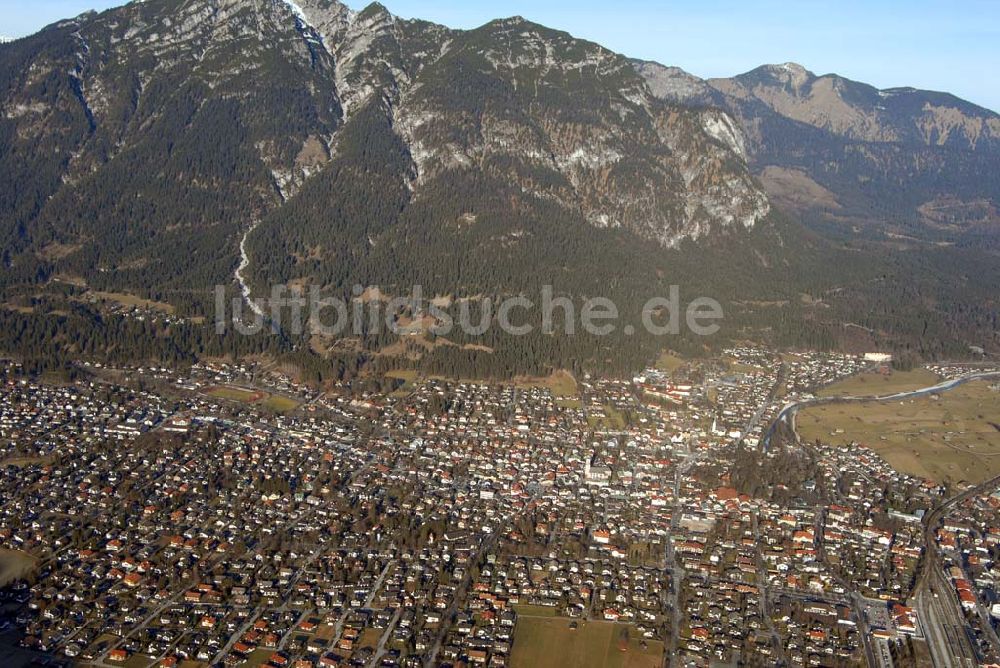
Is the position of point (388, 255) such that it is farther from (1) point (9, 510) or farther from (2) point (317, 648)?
(2) point (317, 648)

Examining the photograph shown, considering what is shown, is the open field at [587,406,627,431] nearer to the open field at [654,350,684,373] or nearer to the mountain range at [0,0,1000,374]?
the mountain range at [0,0,1000,374]

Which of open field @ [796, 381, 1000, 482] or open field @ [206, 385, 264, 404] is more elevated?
open field @ [206, 385, 264, 404]

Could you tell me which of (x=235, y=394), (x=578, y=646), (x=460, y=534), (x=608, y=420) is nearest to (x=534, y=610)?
(x=578, y=646)

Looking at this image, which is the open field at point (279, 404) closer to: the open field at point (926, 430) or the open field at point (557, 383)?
the open field at point (557, 383)

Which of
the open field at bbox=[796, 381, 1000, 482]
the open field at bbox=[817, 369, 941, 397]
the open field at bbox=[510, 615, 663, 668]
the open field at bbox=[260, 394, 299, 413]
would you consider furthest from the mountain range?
the open field at bbox=[510, 615, 663, 668]

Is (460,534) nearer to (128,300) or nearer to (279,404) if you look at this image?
(279,404)

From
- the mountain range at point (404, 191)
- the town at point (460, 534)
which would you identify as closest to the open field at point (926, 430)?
the town at point (460, 534)

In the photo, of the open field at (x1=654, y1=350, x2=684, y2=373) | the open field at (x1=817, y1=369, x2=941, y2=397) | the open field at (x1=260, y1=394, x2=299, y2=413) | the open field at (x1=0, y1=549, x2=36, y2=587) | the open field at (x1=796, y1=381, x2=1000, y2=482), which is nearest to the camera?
the open field at (x1=0, y1=549, x2=36, y2=587)

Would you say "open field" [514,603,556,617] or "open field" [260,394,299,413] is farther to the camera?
"open field" [260,394,299,413]
